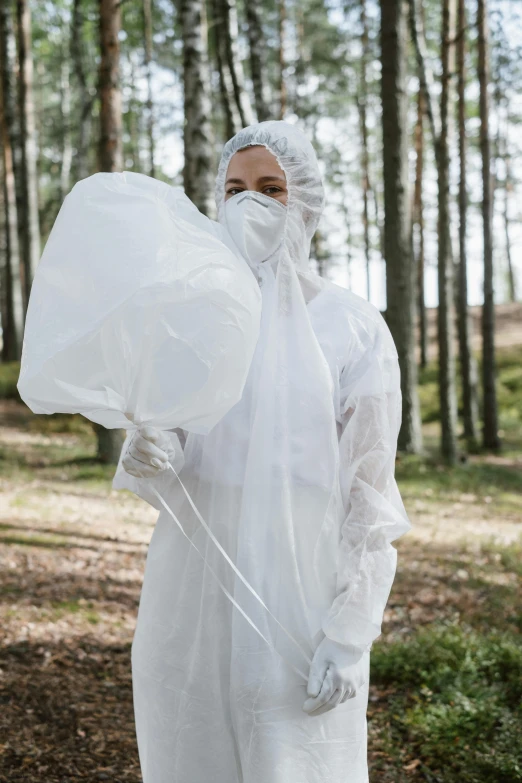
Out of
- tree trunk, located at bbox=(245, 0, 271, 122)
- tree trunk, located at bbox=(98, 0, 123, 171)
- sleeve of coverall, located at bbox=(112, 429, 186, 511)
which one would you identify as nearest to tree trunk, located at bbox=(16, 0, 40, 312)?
tree trunk, located at bbox=(245, 0, 271, 122)

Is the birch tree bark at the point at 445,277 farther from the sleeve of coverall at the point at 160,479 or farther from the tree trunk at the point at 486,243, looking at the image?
the sleeve of coverall at the point at 160,479

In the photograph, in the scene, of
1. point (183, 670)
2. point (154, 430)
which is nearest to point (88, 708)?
point (183, 670)

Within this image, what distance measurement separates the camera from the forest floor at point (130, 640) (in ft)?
12.5

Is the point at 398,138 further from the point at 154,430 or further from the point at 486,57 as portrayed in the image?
the point at 154,430

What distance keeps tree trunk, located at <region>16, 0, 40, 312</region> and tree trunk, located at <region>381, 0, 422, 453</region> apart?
23.8 ft

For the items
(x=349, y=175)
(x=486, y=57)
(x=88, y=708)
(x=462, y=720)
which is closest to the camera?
(x=462, y=720)

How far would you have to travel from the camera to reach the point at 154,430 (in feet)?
6.61

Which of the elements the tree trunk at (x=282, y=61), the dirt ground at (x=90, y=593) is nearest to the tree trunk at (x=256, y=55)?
the tree trunk at (x=282, y=61)

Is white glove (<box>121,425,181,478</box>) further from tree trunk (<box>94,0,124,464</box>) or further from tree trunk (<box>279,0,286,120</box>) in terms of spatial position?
tree trunk (<box>279,0,286,120</box>)

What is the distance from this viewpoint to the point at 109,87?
31.2 ft

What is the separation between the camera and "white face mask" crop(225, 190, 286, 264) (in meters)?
2.27

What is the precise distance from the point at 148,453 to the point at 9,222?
1687 cm

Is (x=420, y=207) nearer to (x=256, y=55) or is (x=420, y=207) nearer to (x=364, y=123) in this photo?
(x=364, y=123)

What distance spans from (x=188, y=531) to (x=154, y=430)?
37 cm
